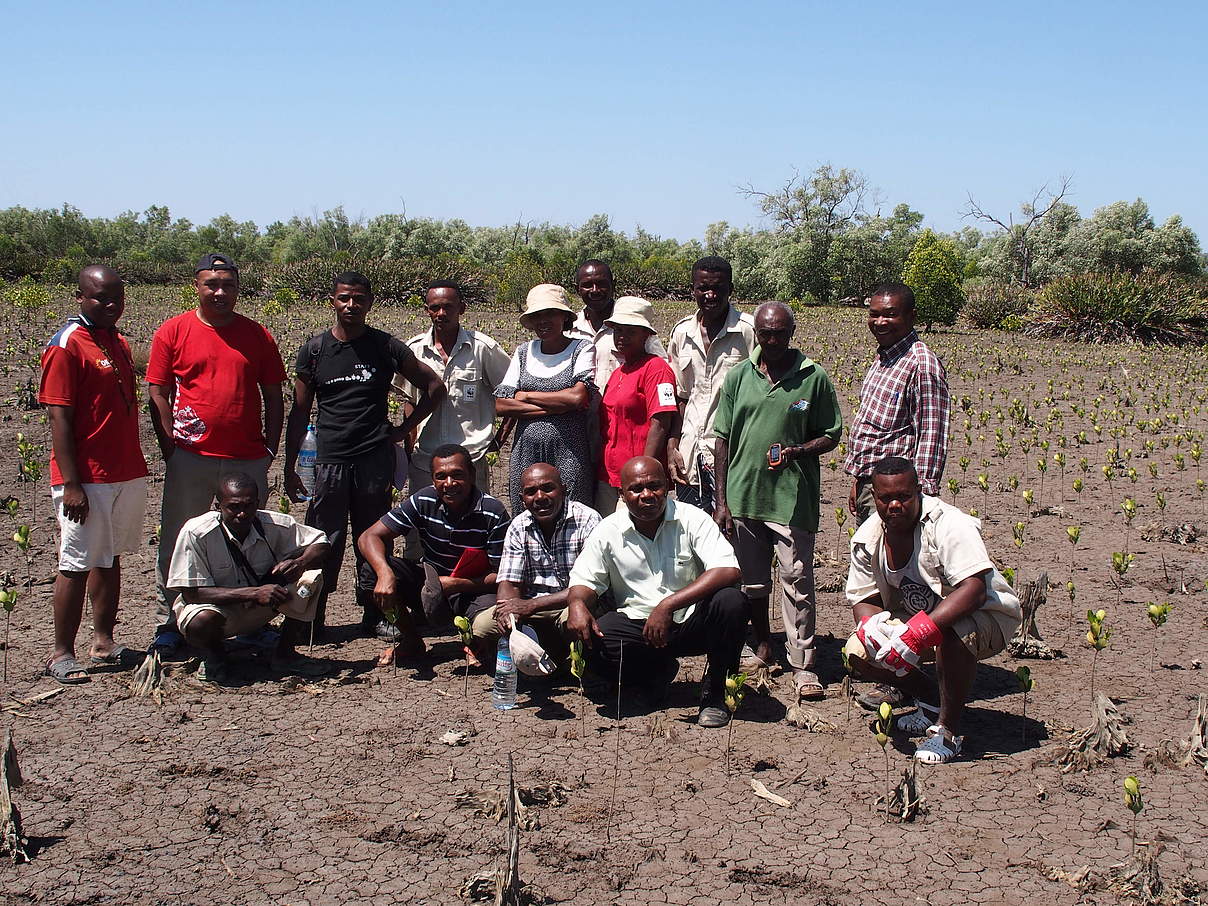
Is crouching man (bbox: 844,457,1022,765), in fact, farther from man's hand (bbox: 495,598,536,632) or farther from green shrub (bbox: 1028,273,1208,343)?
green shrub (bbox: 1028,273,1208,343)

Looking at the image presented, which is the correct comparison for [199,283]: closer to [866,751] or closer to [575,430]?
[575,430]

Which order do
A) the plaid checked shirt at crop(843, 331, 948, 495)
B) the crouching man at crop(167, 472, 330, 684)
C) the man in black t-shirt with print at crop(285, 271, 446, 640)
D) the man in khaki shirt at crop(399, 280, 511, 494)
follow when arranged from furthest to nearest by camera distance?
the man in khaki shirt at crop(399, 280, 511, 494) < the man in black t-shirt with print at crop(285, 271, 446, 640) < the crouching man at crop(167, 472, 330, 684) < the plaid checked shirt at crop(843, 331, 948, 495)

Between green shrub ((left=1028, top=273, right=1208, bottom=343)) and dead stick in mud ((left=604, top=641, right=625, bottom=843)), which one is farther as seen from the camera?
green shrub ((left=1028, top=273, right=1208, bottom=343))

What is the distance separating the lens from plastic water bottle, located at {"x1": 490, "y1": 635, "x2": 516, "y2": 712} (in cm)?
484

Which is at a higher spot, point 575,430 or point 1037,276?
point 1037,276

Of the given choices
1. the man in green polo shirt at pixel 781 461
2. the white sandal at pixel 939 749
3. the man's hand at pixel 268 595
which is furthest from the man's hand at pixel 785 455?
the man's hand at pixel 268 595

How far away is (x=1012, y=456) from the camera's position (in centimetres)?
1125

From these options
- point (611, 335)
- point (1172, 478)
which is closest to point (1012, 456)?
point (1172, 478)

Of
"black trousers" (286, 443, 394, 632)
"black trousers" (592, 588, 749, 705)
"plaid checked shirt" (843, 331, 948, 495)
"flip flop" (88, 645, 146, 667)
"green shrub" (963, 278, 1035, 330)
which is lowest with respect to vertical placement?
"flip flop" (88, 645, 146, 667)

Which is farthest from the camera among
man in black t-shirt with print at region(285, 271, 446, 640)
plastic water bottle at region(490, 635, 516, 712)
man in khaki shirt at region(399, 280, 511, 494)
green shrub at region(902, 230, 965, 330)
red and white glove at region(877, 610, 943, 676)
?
green shrub at region(902, 230, 965, 330)

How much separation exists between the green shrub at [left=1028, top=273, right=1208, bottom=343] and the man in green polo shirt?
19177mm

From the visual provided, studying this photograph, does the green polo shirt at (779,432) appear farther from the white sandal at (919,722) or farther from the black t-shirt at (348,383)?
the black t-shirt at (348,383)

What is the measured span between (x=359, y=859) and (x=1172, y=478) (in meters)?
8.97

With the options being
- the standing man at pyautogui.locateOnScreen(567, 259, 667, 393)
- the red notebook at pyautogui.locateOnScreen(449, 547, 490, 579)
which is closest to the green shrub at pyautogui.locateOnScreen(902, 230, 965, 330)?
the standing man at pyautogui.locateOnScreen(567, 259, 667, 393)
